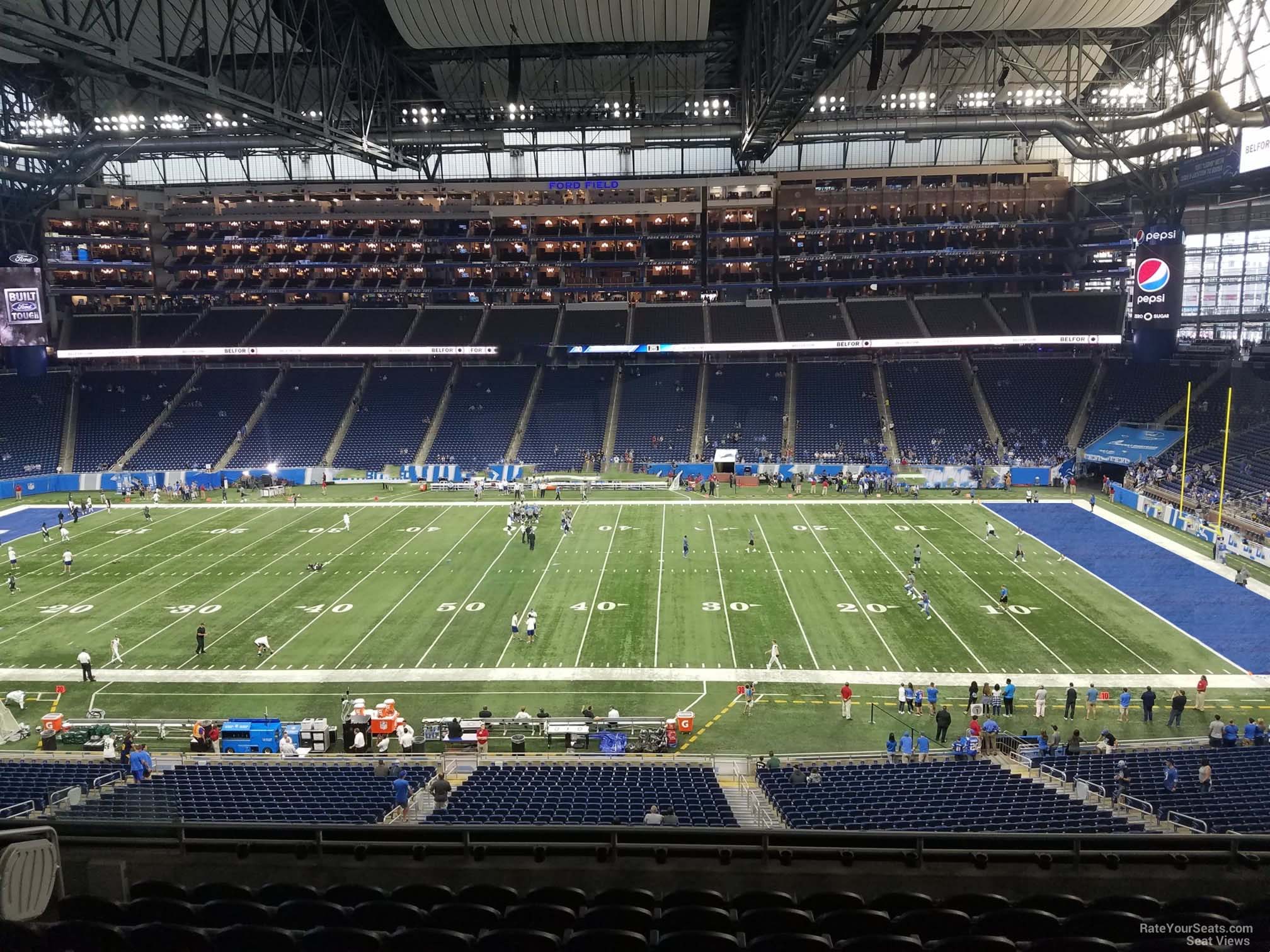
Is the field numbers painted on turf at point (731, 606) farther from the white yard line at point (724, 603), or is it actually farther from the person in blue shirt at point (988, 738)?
the person in blue shirt at point (988, 738)

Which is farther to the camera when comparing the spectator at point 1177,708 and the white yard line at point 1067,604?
the white yard line at point 1067,604

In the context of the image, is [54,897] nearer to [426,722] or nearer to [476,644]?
[426,722]

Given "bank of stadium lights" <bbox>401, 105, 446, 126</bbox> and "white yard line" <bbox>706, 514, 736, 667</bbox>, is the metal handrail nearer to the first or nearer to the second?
"white yard line" <bbox>706, 514, 736, 667</bbox>

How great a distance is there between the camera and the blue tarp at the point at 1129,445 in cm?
4525

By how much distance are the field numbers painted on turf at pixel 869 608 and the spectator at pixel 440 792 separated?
1666cm

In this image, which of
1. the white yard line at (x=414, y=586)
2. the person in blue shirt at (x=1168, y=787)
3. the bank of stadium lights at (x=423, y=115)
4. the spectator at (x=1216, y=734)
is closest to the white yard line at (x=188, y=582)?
the white yard line at (x=414, y=586)

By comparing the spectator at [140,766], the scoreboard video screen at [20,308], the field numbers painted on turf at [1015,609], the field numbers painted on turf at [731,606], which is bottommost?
the spectator at [140,766]

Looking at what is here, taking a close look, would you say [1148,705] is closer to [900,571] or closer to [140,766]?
[900,571]

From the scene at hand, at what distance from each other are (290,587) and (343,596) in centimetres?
271

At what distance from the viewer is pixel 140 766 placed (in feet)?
53.5

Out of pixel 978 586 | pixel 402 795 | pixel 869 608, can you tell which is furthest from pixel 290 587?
pixel 978 586

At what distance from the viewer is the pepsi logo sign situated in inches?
1570

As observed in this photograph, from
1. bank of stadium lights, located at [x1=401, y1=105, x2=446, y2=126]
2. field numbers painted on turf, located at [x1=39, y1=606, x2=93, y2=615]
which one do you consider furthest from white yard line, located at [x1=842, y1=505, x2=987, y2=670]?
field numbers painted on turf, located at [x1=39, y1=606, x2=93, y2=615]

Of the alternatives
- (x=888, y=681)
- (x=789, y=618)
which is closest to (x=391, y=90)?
(x=789, y=618)
